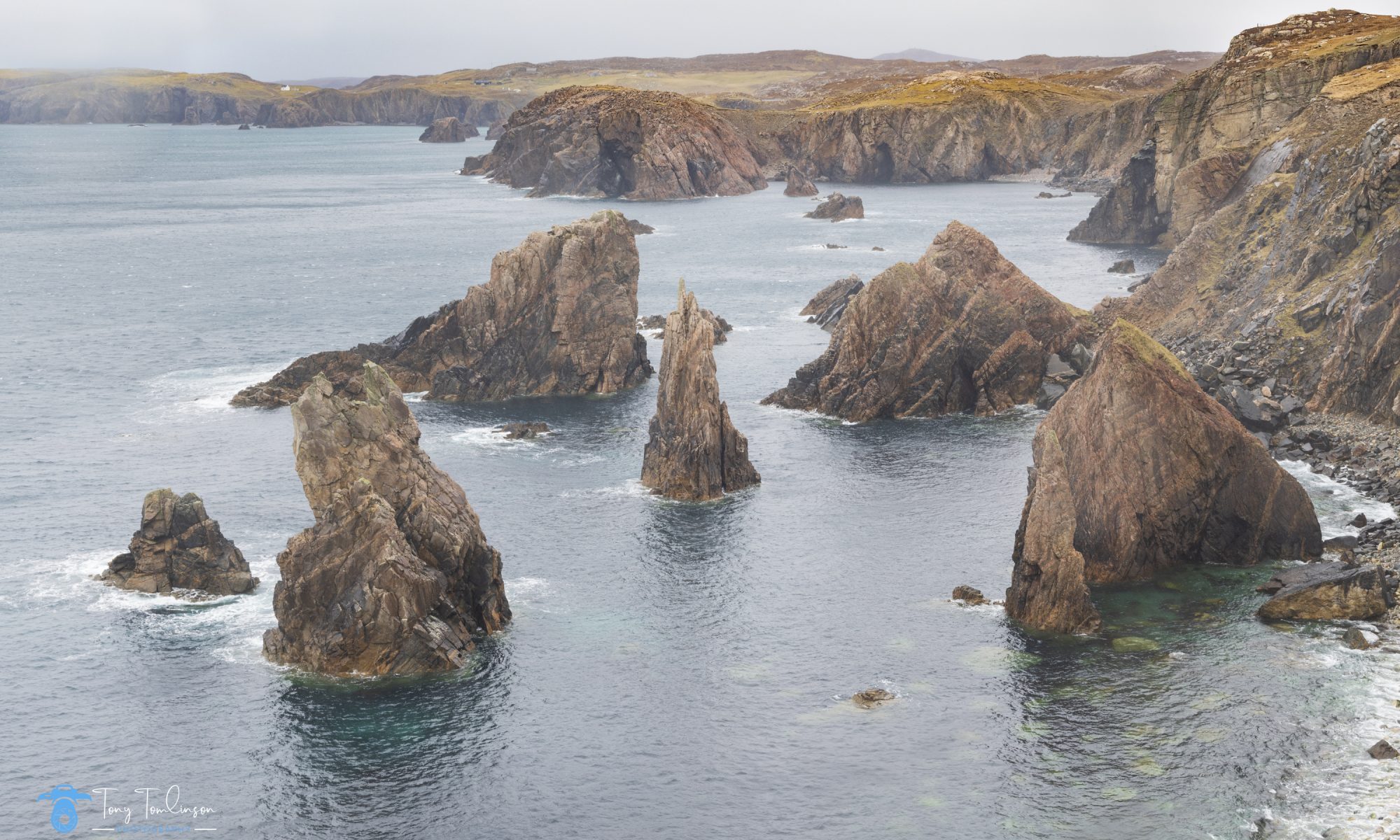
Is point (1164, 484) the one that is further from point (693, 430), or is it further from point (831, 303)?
point (831, 303)

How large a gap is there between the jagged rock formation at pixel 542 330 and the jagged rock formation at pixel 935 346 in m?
18.2

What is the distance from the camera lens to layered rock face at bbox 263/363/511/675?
235 ft

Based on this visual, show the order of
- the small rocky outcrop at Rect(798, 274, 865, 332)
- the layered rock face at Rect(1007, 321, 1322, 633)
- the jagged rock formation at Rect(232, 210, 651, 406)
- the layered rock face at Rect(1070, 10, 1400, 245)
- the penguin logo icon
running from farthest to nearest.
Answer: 1. the layered rock face at Rect(1070, 10, 1400, 245)
2. the small rocky outcrop at Rect(798, 274, 865, 332)
3. the jagged rock formation at Rect(232, 210, 651, 406)
4. the layered rock face at Rect(1007, 321, 1322, 633)
5. the penguin logo icon

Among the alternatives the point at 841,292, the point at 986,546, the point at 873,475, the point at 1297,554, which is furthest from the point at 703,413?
the point at 841,292

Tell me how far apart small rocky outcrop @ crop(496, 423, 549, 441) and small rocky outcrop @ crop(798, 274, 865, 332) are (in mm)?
50804

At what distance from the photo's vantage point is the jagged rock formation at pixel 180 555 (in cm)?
8225

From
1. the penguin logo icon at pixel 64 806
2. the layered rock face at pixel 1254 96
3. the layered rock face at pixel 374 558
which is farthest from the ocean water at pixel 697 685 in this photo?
the layered rock face at pixel 1254 96

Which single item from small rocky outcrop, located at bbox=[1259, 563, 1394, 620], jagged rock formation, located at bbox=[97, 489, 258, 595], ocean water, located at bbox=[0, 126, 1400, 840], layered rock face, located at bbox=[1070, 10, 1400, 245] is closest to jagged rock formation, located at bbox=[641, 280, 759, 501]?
ocean water, located at bbox=[0, 126, 1400, 840]

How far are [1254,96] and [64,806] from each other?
550 ft

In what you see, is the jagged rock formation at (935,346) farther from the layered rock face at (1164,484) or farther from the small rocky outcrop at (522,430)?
the layered rock face at (1164,484)

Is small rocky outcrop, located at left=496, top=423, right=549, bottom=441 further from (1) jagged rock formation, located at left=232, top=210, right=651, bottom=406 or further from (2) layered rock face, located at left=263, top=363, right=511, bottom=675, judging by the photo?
(2) layered rock face, located at left=263, top=363, right=511, bottom=675

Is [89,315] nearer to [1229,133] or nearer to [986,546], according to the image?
[986,546]

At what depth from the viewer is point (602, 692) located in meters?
69.9

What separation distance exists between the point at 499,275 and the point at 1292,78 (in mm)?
110279
